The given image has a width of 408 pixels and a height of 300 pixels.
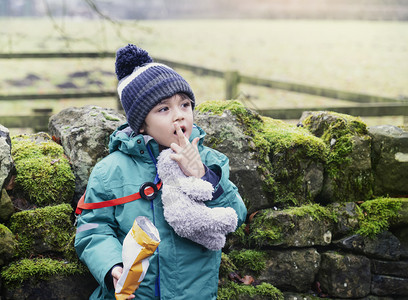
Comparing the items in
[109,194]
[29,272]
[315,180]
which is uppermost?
[109,194]

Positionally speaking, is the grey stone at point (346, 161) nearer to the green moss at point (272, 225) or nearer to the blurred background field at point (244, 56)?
the green moss at point (272, 225)

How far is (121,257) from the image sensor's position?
6.48 ft

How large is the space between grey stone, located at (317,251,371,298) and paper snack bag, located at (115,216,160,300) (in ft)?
5.60

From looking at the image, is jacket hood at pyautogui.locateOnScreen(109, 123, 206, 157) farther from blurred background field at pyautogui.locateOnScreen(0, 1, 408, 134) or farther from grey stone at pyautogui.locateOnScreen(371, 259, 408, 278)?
blurred background field at pyautogui.locateOnScreen(0, 1, 408, 134)

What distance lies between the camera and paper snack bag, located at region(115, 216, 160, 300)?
5.85 ft

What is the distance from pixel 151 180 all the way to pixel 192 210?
0.32 m

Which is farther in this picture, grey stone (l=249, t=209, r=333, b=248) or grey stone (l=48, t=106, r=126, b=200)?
grey stone (l=249, t=209, r=333, b=248)

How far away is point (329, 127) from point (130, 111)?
1.79 meters

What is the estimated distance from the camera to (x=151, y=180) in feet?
7.19

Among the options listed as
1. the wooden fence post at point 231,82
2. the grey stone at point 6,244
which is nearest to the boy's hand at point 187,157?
the grey stone at point 6,244

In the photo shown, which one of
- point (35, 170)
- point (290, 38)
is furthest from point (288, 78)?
point (35, 170)

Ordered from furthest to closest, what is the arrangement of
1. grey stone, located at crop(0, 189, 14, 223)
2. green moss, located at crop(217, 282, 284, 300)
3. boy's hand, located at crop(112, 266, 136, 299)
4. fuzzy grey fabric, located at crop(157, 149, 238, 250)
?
green moss, located at crop(217, 282, 284, 300) → grey stone, located at crop(0, 189, 14, 223) → fuzzy grey fabric, located at crop(157, 149, 238, 250) → boy's hand, located at crop(112, 266, 136, 299)

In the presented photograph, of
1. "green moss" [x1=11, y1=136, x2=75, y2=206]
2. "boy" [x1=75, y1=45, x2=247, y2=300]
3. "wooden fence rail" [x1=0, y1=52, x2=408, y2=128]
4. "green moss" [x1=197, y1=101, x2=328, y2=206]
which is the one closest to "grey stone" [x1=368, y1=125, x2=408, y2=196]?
"green moss" [x1=197, y1=101, x2=328, y2=206]

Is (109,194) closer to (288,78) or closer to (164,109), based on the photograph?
(164,109)
